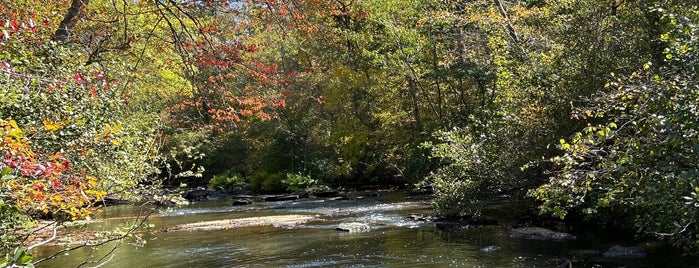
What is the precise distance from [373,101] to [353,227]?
1788cm

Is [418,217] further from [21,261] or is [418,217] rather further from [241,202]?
[21,261]

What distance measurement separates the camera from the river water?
11531 millimetres

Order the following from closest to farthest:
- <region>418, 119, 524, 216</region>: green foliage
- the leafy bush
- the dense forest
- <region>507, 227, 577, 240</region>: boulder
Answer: the dense forest
<region>507, 227, 577, 240</region>: boulder
<region>418, 119, 524, 216</region>: green foliage
the leafy bush

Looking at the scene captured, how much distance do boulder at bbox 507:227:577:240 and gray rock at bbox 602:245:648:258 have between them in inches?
68.6

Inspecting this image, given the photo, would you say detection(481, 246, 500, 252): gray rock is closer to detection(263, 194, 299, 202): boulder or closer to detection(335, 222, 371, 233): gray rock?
detection(335, 222, 371, 233): gray rock

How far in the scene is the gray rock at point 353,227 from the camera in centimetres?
1619

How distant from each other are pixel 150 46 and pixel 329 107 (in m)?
21.8

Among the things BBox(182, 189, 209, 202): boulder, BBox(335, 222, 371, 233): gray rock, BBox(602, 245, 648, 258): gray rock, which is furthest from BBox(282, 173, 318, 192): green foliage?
BBox(602, 245, 648, 258): gray rock

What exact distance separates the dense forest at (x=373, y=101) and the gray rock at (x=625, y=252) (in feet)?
2.42

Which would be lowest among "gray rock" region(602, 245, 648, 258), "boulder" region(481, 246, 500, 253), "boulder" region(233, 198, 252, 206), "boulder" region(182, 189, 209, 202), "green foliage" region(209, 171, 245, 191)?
"gray rock" region(602, 245, 648, 258)

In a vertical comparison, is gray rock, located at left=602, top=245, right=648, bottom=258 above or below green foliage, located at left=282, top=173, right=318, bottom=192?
below

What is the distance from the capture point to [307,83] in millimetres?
35312

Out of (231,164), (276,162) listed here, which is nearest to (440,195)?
(276,162)

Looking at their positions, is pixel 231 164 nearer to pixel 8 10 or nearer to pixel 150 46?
pixel 150 46
